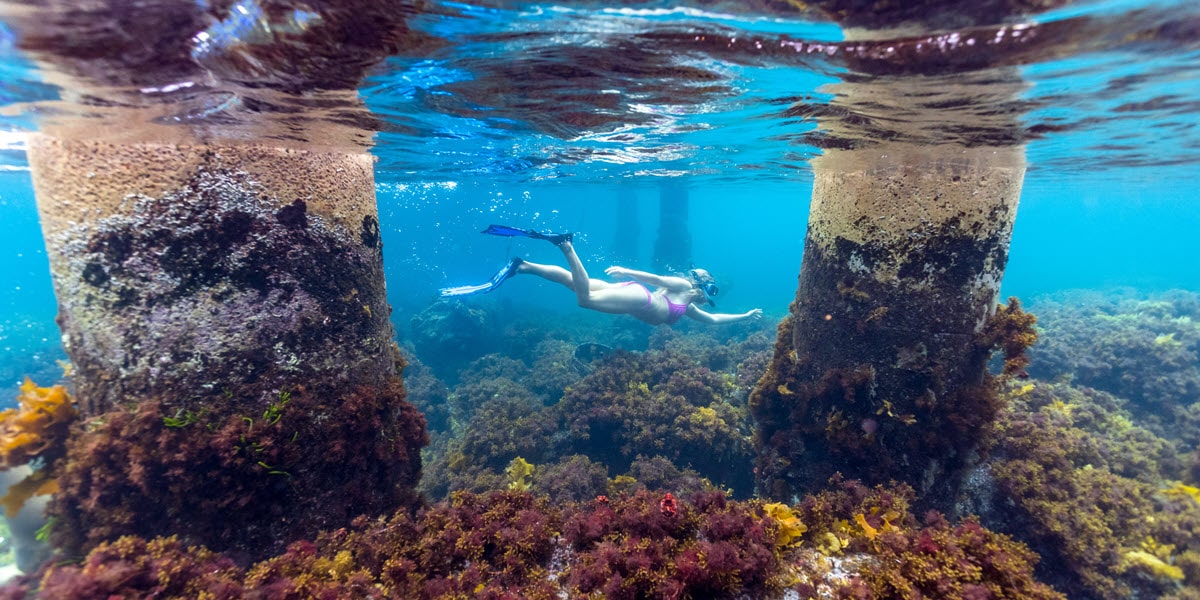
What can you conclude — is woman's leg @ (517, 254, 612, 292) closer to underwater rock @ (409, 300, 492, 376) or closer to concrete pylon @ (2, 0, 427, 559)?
concrete pylon @ (2, 0, 427, 559)

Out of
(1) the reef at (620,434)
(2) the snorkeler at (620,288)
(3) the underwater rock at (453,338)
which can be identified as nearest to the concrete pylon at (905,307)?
(1) the reef at (620,434)

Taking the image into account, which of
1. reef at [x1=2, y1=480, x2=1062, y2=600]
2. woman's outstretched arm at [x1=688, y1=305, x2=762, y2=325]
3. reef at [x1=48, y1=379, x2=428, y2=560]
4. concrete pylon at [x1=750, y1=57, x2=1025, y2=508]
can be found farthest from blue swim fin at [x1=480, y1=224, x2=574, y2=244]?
reef at [x1=2, y1=480, x2=1062, y2=600]

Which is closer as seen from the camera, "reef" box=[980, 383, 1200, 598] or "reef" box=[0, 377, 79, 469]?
"reef" box=[0, 377, 79, 469]

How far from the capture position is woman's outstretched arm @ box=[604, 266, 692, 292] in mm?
14565

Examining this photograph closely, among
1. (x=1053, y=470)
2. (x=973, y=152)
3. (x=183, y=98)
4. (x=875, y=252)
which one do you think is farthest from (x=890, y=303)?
(x=183, y=98)

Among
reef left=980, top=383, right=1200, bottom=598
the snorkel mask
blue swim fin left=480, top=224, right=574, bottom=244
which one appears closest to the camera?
reef left=980, top=383, right=1200, bottom=598

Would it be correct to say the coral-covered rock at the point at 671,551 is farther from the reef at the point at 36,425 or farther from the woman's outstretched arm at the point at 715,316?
the woman's outstretched arm at the point at 715,316

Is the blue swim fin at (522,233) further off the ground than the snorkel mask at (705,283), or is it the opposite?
the blue swim fin at (522,233)

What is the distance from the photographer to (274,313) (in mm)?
4656

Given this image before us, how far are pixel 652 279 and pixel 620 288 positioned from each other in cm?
148

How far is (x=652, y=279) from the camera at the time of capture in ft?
48.6

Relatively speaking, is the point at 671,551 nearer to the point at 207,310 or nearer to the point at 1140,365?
the point at 207,310

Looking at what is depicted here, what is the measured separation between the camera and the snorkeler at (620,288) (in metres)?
11.7

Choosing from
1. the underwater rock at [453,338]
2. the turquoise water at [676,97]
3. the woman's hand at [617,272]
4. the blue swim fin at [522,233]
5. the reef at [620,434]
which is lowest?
the underwater rock at [453,338]
